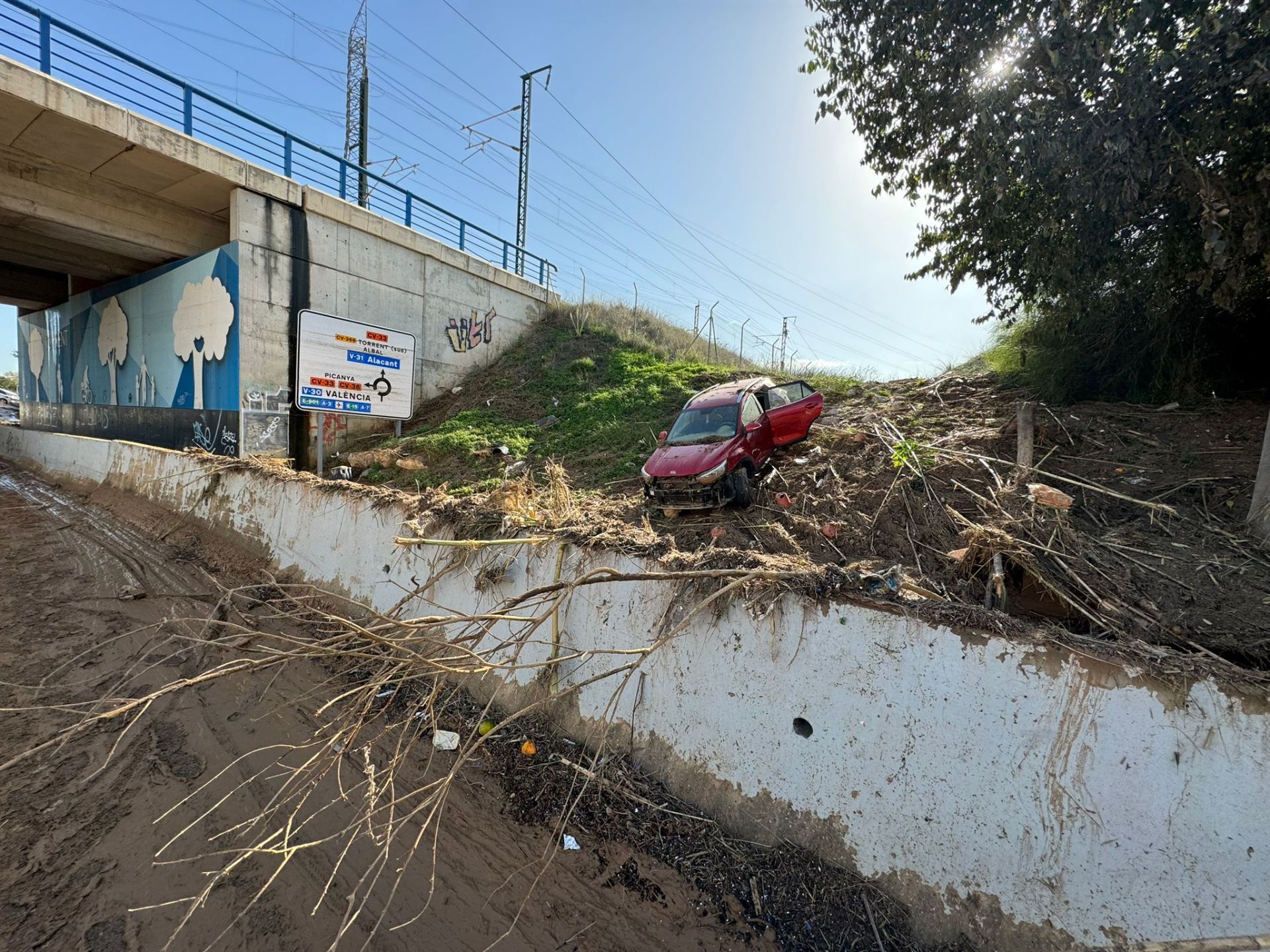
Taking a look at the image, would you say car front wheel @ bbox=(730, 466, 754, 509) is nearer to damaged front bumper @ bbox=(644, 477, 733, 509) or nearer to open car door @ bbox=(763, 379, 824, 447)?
damaged front bumper @ bbox=(644, 477, 733, 509)

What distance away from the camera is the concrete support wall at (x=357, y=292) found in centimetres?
1173

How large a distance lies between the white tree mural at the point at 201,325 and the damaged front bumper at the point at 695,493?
10.8 m

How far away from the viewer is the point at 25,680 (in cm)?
470

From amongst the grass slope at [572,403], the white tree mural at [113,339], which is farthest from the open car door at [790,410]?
the white tree mural at [113,339]

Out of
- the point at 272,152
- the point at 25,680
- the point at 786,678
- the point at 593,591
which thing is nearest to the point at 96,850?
the point at 25,680

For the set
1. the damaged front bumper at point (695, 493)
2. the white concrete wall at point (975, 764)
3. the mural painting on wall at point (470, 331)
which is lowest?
the white concrete wall at point (975, 764)

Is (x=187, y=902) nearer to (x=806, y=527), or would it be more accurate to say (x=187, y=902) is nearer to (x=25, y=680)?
(x=25, y=680)

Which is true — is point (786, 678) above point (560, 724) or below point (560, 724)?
above

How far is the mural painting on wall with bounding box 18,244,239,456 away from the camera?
1183cm

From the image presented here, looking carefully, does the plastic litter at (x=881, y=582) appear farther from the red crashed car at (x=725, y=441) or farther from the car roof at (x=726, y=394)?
the car roof at (x=726, y=394)

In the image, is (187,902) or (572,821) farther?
(572,821)

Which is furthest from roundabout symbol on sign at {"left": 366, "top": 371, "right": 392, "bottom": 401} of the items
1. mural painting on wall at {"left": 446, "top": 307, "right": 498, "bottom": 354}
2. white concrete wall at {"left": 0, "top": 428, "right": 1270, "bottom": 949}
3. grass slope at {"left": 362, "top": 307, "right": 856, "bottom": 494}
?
white concrete wall at {"left": 0, "top": 428, "right": 1270, "bottom": 949}

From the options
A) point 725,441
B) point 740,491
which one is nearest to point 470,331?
point 725,441

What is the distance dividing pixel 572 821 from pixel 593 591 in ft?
5.42
